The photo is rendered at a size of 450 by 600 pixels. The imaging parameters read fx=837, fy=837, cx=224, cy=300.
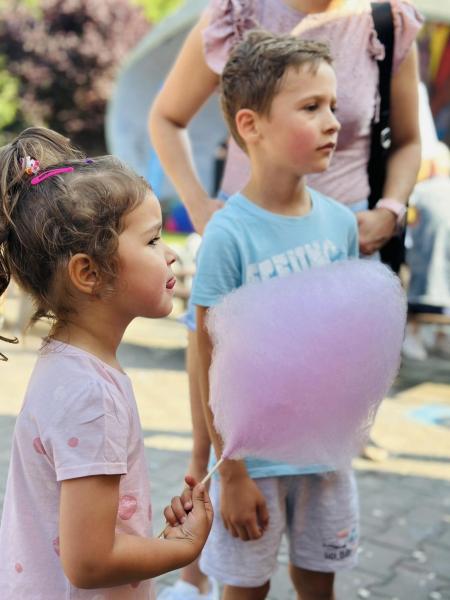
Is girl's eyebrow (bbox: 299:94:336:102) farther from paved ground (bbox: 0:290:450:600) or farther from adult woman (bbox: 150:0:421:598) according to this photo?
paved ground (bbox: 0:290:450:600)

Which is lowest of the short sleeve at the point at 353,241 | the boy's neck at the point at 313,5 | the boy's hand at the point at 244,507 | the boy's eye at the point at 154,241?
the boy's hand at the point at 244,507

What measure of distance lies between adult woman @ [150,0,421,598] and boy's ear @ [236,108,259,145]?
23 centimetres

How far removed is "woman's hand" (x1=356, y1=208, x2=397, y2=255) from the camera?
232 centimetres

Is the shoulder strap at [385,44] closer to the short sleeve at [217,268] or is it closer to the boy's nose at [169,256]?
the short sleeve at [217,268]

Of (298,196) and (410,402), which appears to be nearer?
(298,196)

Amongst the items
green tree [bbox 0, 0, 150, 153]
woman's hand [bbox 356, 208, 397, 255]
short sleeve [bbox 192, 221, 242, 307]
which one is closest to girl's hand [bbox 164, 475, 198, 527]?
short sleeve [bbox 192, 221, 242, 307]

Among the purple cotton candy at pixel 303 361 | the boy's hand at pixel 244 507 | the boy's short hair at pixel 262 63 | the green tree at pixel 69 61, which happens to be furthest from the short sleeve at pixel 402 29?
the green tree at pixel 69 61

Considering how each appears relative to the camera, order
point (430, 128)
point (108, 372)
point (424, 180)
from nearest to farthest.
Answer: point (108, 372) < point (430, 128) < point (424, 180)

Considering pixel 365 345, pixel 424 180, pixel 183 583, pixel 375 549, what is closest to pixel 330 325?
pixel 365 345

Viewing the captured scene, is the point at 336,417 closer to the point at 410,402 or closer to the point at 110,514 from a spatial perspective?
the point at 110,514

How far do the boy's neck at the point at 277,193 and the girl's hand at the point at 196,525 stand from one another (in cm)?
77

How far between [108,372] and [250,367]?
29cm

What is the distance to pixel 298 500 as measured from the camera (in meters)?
2.09

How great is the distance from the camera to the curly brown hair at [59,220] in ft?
4.71
